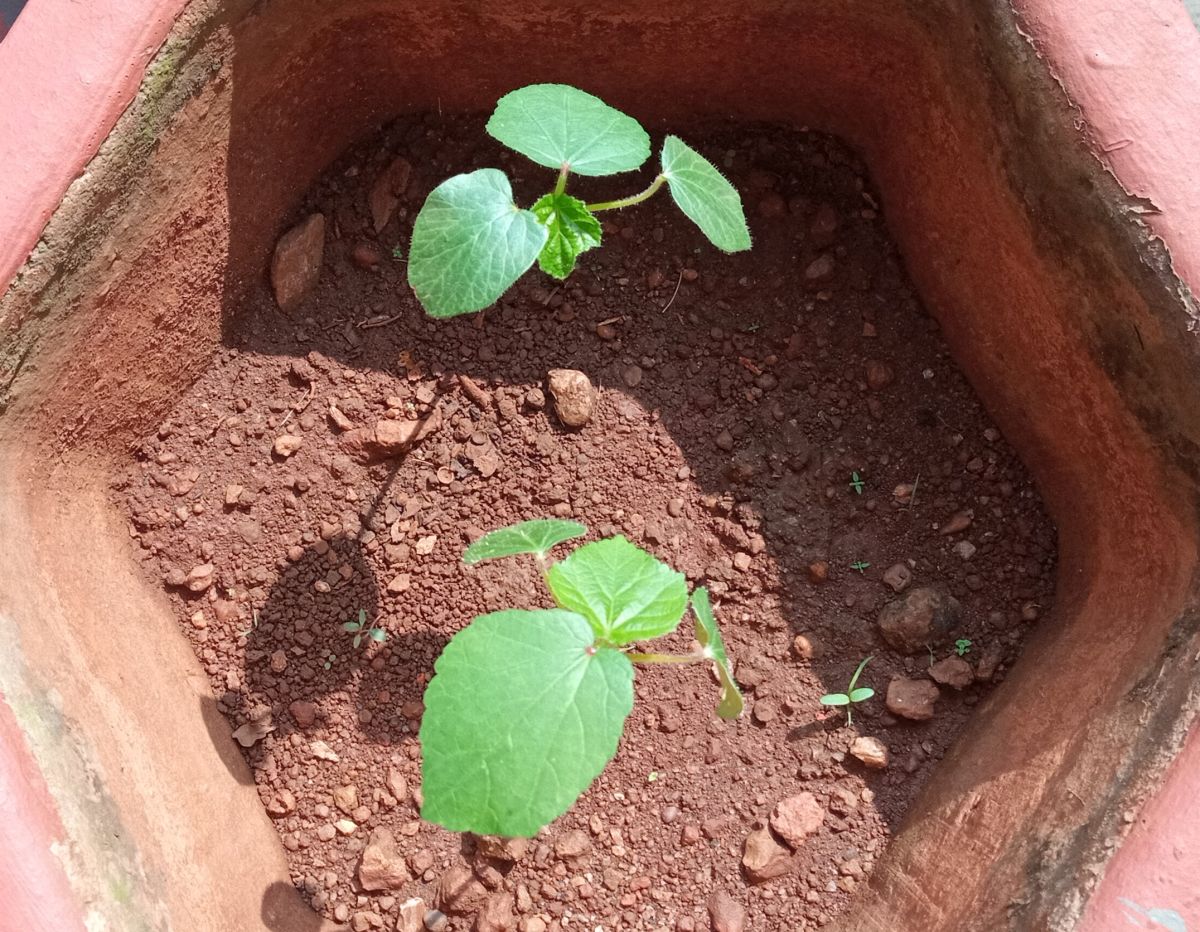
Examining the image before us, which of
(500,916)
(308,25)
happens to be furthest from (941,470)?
(308,25)

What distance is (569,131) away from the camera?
1.02 meters

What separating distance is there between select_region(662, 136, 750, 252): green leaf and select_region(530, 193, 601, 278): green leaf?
0.10 m

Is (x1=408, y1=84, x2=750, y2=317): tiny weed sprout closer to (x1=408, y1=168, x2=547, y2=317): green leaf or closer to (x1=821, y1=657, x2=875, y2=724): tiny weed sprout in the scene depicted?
(x1=408, y1=168, x2=547, y2=317): green leaf

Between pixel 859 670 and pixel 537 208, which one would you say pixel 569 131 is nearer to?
pixel 537 208

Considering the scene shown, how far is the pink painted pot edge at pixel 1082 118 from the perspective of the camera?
81 centimetres

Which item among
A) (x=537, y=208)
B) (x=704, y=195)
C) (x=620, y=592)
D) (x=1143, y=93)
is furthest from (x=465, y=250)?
(x=1143, y=93)

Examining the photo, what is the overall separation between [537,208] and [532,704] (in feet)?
1.73

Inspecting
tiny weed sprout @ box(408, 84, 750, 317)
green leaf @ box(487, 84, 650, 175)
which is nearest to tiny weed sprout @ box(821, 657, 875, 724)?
tiny weed sprout @ box(408, 84, 750, 317)

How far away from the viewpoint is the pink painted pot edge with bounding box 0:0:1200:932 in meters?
0.81

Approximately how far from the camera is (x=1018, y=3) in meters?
0.95

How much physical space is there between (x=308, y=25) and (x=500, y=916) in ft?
3.77

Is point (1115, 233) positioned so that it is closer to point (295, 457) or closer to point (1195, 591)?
point (1195, 591)

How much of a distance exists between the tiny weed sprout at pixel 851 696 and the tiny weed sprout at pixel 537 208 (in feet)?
1.96

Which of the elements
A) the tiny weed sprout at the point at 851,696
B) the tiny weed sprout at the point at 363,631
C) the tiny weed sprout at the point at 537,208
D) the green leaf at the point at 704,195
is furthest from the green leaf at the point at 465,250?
the tiny weed sprout at the point at 851,696
